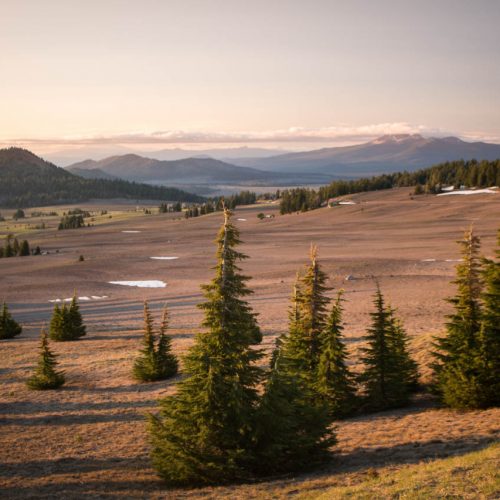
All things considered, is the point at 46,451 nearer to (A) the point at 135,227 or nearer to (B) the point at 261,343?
(B) the point at 261,343

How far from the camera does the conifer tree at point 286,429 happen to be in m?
14.5

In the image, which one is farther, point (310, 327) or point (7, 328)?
point (7, 328)

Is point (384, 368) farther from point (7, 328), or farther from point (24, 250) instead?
point (24, 250)

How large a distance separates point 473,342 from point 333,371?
511 cm

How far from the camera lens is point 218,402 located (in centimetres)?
1441

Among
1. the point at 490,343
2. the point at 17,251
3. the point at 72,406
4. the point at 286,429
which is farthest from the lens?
the point at 17,251

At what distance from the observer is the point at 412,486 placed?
11148mm

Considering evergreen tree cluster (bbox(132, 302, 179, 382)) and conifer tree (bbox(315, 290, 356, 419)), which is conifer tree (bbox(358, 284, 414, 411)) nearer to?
conifer tree (bbox(315, 290, 356, 419))

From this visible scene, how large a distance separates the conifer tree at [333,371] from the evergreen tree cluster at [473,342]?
3.75 m

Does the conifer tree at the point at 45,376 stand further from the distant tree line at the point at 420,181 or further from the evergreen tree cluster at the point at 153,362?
the distant tree line at the point at 420,181

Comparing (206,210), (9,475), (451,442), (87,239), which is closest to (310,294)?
(451,442)

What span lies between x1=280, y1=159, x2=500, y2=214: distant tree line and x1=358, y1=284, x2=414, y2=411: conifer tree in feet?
387

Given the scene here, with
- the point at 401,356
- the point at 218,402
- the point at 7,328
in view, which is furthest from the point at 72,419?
the point at 7,328

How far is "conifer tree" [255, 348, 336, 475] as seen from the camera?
14477mm
